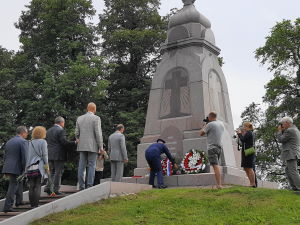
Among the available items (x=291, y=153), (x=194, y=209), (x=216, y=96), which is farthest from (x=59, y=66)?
(x=194, y=209)

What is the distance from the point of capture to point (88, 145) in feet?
33.7

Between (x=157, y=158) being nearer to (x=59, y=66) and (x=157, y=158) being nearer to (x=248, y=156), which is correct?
(x=248, y=156)

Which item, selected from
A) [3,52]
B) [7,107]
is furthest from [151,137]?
[3,52]

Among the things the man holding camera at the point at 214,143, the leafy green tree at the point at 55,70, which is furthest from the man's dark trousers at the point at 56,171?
the leafy green tree at the point at 55,70

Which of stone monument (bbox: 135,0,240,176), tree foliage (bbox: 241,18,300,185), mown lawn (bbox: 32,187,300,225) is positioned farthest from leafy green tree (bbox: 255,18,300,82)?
mown lawn (bbox: 32,187,300,225)

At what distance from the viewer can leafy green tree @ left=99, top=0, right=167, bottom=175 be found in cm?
2958

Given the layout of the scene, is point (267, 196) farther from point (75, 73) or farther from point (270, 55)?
point (270, 55)

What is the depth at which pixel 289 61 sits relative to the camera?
1153 inches

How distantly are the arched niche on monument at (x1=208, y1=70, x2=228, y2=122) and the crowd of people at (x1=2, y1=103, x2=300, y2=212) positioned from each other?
3.44 m

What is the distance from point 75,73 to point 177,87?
11.4 m

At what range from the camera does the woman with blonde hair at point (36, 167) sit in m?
9.14

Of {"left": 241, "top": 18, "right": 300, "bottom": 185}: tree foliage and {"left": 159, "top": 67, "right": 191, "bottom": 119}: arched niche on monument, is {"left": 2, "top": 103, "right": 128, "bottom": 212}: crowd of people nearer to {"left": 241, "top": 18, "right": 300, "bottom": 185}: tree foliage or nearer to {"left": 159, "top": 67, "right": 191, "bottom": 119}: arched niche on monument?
{"left": 159, "top": 67, "right": 191, "bottom": 119}: arched niche on monument

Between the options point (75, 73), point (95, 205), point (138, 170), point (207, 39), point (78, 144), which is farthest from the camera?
point (75, 73)

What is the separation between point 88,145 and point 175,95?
569cm
